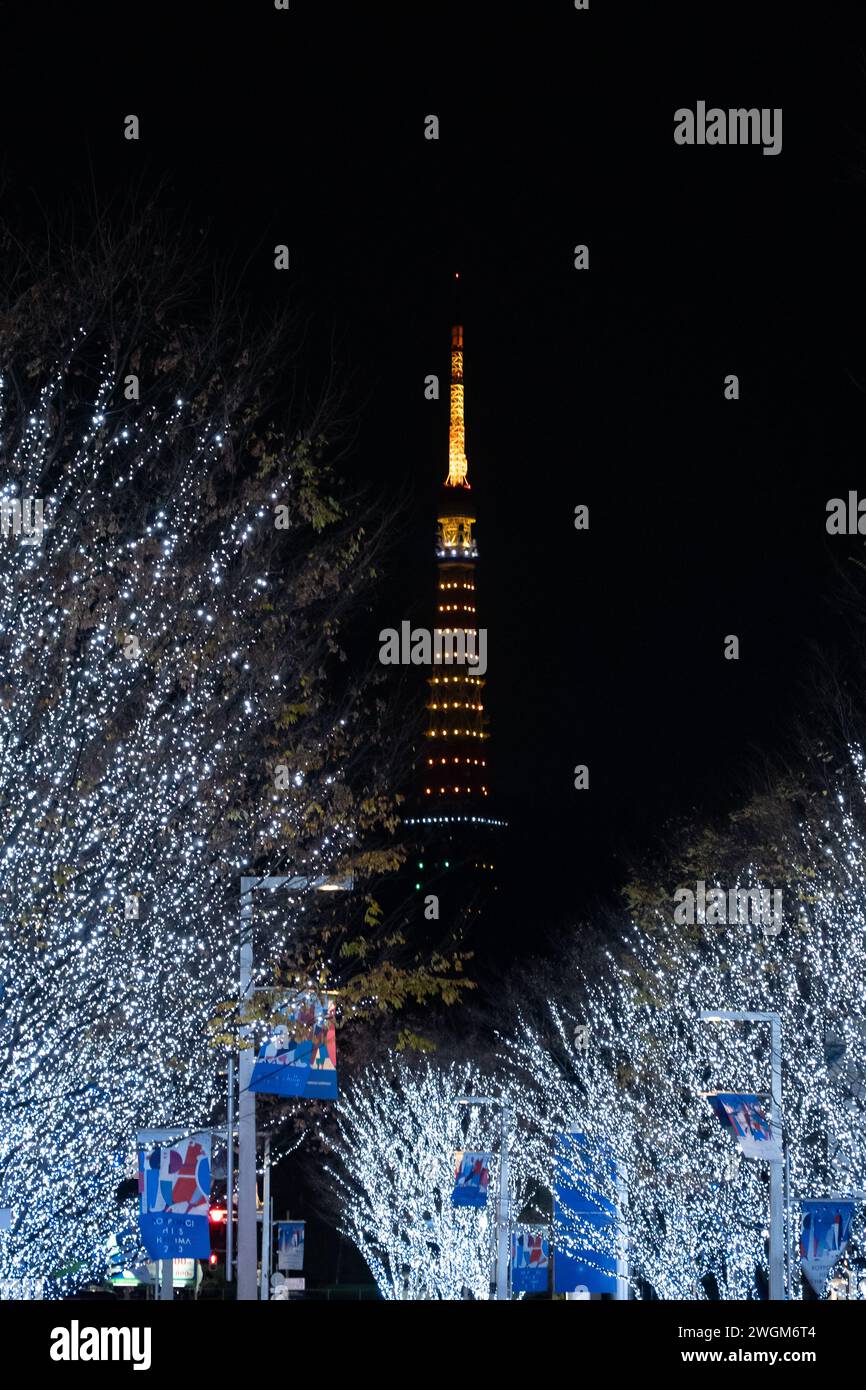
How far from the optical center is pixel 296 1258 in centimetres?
3888

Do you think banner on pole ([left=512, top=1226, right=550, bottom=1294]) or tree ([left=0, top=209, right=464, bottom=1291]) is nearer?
tree ([left=0, top=209, right=464, bottom=1291])

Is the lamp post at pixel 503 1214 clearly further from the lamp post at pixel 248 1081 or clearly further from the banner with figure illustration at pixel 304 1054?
the banner with figure illustration at pixel 304 1054

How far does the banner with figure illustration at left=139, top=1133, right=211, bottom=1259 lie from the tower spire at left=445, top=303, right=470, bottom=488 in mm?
135589

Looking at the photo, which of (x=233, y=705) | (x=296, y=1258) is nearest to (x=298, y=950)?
(x=233, y=705)

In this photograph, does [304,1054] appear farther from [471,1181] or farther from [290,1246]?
[290,1246]

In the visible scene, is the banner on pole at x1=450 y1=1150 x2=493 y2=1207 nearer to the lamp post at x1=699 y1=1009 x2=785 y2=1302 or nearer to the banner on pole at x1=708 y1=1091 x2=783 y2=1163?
the lamp post at x1=699 y1=1009 x2=785 y2=1302

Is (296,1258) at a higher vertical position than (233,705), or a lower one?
lower

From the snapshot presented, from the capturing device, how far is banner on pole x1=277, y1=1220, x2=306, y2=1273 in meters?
38.8

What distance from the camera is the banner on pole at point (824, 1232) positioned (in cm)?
2194

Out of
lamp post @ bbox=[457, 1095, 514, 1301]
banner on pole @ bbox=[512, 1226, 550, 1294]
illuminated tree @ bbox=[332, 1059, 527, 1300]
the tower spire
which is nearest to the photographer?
banner on pole @ bbox=[512, 1226, 550, 1294]

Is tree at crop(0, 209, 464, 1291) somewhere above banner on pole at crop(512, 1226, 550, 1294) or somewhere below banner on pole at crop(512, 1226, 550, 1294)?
above

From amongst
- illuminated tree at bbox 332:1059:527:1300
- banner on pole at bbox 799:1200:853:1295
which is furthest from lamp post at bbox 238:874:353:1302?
illuminated tree at bbox 332:1059:527:1300
